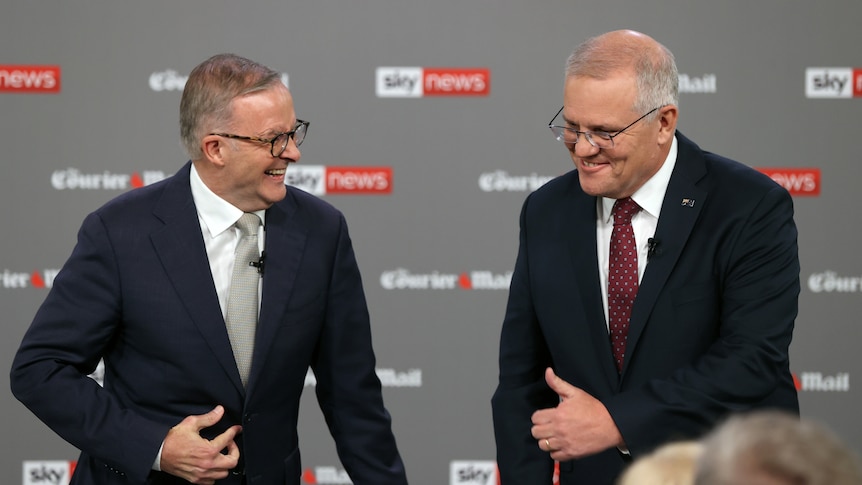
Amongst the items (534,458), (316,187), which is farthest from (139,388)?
(316,187)

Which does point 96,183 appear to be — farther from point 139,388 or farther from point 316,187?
point 139,388

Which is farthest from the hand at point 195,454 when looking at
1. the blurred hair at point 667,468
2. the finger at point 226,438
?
the blurred hair at point 667,468

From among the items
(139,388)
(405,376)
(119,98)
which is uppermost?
(119,98)

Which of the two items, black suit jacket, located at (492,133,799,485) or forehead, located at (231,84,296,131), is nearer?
black suit jacket, located at (492,133,799,485)

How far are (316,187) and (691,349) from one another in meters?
2.72

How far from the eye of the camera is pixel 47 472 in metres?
5.16

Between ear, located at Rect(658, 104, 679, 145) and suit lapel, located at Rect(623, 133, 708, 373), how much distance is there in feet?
0.28

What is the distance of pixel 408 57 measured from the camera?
4977 millimetres

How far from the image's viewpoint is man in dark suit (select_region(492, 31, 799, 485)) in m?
2.48

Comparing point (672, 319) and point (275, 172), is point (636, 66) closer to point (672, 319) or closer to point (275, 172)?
point (672, 319)

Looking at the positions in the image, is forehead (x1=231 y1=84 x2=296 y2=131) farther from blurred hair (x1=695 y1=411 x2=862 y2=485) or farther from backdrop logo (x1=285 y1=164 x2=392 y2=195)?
backdrop logo (x1=285 y1=164 x2=392 y2=195)

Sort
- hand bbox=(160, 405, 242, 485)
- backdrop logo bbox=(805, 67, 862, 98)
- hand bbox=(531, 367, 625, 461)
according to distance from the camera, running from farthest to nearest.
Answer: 1. backdrop logo bbox=(805, 67, 862, 98)
2. hand bbox=(160, 405, 242, 485)
3. hand bbox=(531, 367, 625, 461)

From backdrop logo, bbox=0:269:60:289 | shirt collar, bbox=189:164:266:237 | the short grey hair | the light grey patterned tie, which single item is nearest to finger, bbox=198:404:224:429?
the light grey patterned tie

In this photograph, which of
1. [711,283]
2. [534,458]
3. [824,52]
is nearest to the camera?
[711,283]
